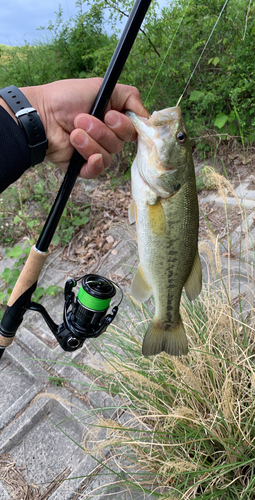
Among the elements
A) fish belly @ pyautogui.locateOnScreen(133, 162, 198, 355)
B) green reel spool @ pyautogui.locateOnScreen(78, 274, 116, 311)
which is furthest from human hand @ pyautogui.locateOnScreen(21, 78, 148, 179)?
green reel spool @ pyautogui.locateOnScreen(78, 274, 116, 311)

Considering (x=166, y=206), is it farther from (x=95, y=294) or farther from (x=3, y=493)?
(x=3, y=493)

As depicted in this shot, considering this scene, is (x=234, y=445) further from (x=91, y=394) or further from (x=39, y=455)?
(x=39, y=455)

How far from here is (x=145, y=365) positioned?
2156mm

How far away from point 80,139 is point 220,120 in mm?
2894

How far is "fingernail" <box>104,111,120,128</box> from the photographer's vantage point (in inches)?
55.0

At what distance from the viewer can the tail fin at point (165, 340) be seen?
1.22 m

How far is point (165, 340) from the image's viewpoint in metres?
1.23

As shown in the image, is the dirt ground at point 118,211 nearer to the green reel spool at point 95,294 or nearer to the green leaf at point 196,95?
the green leaf at point 196,95

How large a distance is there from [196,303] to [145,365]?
21.5 inches

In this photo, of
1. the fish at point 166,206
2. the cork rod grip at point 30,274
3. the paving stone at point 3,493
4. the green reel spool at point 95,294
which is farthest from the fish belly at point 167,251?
the paving stone at point 3,493

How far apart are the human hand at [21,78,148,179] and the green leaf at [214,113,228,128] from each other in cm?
252

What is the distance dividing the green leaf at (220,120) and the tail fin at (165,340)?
3.12m

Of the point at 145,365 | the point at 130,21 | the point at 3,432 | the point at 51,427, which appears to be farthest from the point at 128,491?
the point at 130,21

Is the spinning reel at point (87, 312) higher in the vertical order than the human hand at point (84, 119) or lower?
lower
